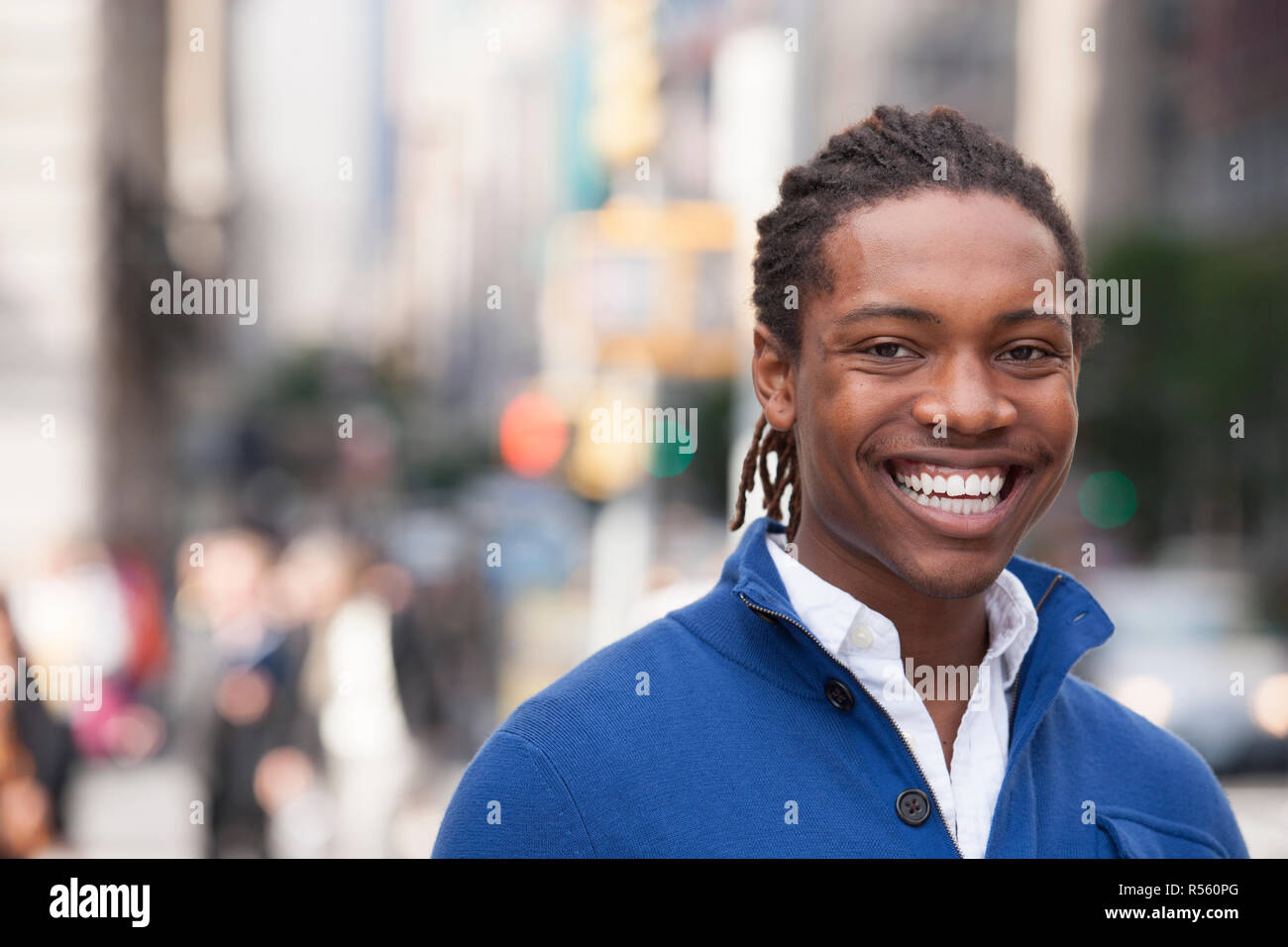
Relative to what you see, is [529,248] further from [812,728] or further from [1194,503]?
[812,728]

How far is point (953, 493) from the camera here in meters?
2.13

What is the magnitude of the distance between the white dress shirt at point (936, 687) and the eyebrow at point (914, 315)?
420 mm

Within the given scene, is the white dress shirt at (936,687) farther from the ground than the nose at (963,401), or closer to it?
closer to it

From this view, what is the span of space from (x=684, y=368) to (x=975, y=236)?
41.0 feet

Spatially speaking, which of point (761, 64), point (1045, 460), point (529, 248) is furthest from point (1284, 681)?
point (529, 248)

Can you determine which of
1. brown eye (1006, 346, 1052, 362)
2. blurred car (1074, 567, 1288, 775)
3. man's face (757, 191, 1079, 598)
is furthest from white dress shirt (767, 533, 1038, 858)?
blurred car (1074, 567, 1288, 775)

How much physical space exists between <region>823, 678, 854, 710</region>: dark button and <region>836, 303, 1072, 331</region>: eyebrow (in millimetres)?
525

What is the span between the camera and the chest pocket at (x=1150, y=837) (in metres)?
2.19

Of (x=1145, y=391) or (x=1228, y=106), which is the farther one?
(x=1228, y=106)

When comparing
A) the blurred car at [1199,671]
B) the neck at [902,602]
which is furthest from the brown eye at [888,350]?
the blurred car at [1199,671]

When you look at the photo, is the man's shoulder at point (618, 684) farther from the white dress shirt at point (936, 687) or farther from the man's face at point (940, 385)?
the man's face at point (940, 385)

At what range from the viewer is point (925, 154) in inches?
89.1

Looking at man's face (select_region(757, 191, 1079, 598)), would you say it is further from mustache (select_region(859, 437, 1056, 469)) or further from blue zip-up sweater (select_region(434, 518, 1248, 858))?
blue zip-up sweater (select_region(434, 518, 1248, 858))
